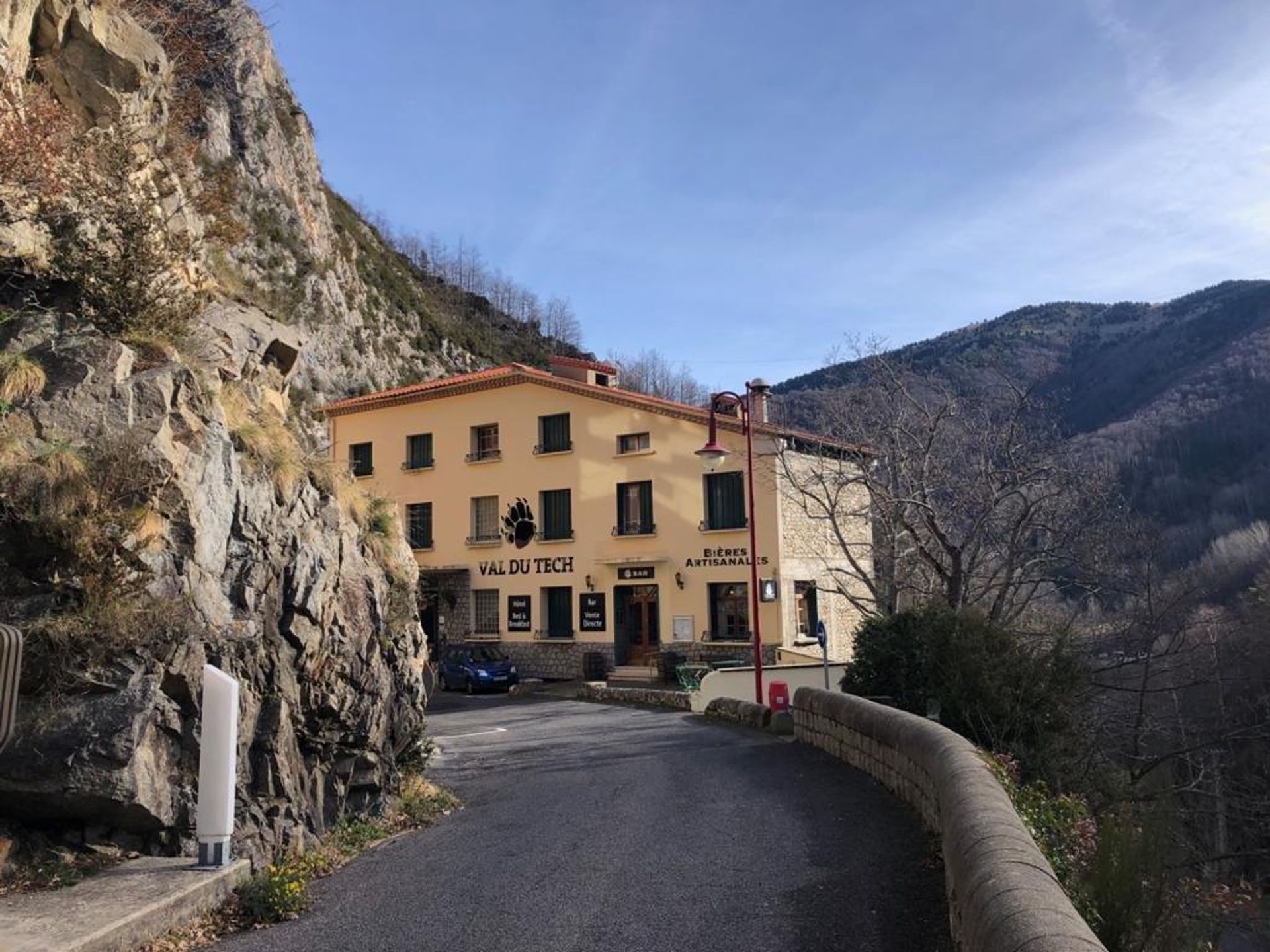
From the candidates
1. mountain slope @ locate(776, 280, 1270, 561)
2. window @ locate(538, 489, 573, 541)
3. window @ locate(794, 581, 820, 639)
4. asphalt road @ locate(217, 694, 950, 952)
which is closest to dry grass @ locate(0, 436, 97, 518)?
asphalt road @ locate(217, 694, 950, 952)

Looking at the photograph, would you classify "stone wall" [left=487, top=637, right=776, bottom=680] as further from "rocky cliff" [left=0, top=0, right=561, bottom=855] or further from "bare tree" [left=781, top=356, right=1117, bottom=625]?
"rocky cliff" [left=0, top=0, right=561, bottom=855]

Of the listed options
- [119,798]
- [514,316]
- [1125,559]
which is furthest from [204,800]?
[514,316]

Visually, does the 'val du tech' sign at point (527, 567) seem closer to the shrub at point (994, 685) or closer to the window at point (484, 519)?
the window at point (484, 519)

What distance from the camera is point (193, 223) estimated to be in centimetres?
1160

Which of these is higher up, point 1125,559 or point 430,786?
point 1125,559

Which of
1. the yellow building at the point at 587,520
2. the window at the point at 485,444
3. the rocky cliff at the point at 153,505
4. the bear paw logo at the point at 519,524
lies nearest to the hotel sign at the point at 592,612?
the yellow building at the point at 587,520

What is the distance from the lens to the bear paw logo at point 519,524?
104 ft

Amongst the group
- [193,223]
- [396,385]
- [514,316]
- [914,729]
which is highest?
[514,316]

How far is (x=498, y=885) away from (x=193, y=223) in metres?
8.80

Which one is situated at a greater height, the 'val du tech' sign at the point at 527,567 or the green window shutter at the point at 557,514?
the green window shutter at the point at 557,514

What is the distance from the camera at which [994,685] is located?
11.0 metres

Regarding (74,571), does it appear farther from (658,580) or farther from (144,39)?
(658,580)

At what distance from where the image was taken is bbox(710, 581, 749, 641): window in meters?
27.9

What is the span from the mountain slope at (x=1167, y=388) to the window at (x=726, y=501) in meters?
2.81
